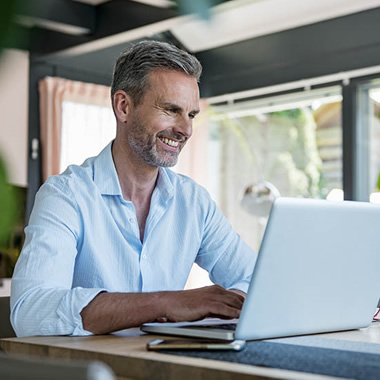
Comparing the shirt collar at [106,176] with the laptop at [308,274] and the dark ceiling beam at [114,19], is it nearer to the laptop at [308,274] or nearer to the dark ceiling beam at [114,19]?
the laptop at [308,274]

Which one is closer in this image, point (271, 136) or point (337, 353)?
point (337, 353)

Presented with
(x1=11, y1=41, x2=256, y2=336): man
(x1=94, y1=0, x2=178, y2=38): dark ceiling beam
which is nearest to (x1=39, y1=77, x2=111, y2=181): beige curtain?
(x1=94, y1=0, x2=178, y2=38): dark ceiling beam

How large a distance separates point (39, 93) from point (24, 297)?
3862mm

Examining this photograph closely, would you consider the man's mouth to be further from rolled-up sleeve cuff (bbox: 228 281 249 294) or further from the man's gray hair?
rolled-up sleeve cuff (bbox: 228 281 249 294)

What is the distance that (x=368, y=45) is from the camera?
14.5 feet

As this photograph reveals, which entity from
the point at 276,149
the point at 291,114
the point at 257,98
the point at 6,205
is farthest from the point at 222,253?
the point at 276,149

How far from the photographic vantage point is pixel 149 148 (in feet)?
6.27

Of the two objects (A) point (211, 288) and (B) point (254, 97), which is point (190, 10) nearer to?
(A) point (211, 288)

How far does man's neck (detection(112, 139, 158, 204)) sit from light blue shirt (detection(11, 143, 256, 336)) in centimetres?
4

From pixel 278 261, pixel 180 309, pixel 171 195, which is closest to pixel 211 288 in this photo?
pixel 180 309

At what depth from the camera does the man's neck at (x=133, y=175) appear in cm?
187

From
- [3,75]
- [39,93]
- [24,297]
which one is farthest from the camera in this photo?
[39,93]

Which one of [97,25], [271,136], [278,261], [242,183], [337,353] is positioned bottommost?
[337,353]

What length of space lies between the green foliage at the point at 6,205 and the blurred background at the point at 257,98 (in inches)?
146
